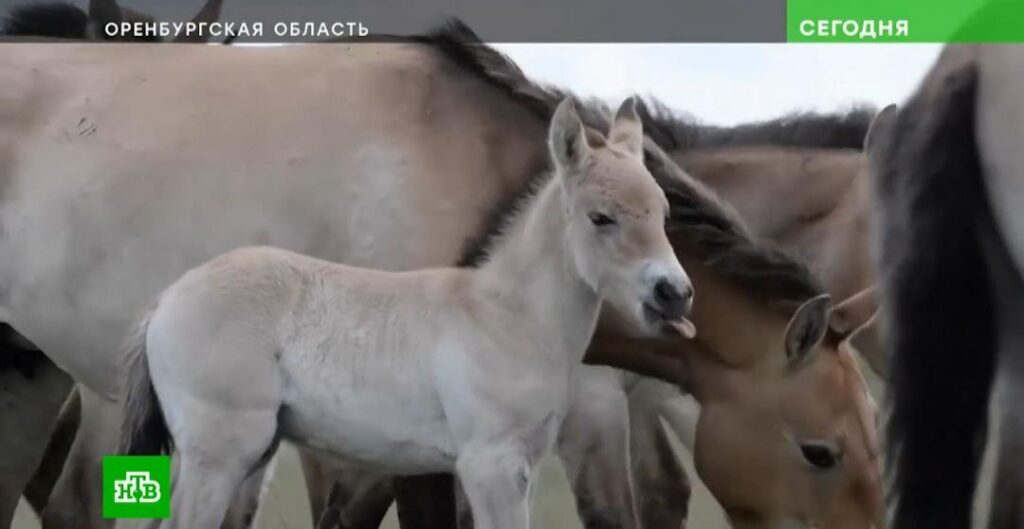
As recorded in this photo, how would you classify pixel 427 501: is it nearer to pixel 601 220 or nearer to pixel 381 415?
pixel 381 415

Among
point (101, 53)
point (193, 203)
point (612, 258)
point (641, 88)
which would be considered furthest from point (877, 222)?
point (101, 53)

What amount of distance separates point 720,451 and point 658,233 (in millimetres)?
555

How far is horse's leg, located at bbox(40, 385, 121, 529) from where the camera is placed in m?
3.11

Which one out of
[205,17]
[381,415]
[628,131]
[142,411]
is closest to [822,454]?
[628,131]

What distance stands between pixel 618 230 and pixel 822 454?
2.04 ft

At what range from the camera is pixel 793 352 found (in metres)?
2.65

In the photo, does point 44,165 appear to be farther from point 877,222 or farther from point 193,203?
point 877,222

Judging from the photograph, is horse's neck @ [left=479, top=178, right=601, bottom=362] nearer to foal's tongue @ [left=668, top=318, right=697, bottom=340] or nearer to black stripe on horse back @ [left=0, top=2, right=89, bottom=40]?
foal's tongue @ [left=668, top=318, right=697, bottom=340]

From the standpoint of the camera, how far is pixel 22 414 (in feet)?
11.0

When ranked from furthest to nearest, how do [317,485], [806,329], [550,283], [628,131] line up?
[317,485], [806,329], [628,131], [550,283]

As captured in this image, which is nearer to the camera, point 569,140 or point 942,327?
point 569,140

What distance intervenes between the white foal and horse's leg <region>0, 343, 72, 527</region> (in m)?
1.02

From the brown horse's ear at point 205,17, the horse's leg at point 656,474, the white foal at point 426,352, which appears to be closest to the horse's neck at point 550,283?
the white foal at point 426,352

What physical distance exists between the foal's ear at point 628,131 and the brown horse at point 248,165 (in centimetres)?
25
